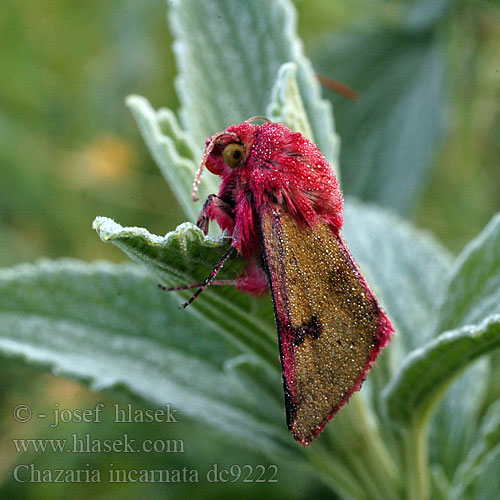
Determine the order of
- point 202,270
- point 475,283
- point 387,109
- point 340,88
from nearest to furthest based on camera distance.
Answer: point 202,270
point 475,283
point 340,88
point 387,109

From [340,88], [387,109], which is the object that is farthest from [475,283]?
[387,109]

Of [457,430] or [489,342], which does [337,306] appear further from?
[457,430]

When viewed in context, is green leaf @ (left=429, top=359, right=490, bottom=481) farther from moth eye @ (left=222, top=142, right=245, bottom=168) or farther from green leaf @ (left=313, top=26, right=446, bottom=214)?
green leaf @ (left=313, top=26, right=446, bottom=214)

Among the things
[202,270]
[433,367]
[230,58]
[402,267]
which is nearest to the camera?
[202,270]

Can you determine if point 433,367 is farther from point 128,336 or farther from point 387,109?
point 387,109

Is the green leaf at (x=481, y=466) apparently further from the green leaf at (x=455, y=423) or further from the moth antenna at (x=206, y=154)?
the moth antenna at (x=206, y=154)

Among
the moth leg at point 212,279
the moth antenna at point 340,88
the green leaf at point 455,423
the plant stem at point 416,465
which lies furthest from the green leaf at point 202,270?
the moth antenna at point 340,88

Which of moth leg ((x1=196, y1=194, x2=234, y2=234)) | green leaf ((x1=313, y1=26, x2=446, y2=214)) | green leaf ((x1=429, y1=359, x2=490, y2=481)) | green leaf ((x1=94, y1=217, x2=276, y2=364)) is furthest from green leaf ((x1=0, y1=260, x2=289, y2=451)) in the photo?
green leaf ((x1=313, y1=26, x2=446, y2=214))
